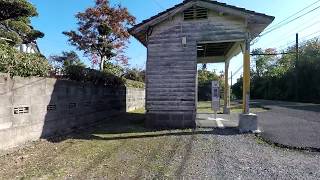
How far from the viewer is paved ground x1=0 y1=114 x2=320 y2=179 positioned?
5820 mm

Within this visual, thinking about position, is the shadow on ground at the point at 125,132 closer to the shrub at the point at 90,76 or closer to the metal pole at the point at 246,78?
the metal pole at the point at 246,78

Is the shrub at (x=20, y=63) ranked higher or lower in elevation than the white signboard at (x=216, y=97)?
higher

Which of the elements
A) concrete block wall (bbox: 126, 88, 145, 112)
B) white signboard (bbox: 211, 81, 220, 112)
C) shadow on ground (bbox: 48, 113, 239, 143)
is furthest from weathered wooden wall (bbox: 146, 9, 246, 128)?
concrete block wall (bbox: 126, 88, 145, 112)

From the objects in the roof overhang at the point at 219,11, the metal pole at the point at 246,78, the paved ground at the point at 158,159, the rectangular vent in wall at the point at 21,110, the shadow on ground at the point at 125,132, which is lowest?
the paved ground at the point at 158,159

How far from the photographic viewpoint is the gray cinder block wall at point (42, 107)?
7.11 meters

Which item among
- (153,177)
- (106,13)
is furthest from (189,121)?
(106,13)

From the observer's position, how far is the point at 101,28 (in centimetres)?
2186

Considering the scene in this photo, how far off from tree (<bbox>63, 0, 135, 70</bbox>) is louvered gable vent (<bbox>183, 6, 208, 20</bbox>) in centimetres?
1075

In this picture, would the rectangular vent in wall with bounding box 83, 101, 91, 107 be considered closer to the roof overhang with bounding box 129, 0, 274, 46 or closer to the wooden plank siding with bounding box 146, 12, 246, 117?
the wooden plank siding with bounding box 146, 12, 246, 117

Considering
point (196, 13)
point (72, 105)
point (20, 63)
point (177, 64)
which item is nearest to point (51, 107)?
point (72, 105)

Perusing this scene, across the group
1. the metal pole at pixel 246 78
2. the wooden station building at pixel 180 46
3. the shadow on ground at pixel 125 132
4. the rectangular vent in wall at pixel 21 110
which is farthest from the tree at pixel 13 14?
the metal pole at pixel 246 78

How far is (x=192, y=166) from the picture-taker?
6363 mm

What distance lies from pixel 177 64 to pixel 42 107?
4.82 metres

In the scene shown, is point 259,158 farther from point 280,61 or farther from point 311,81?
point 280,61
